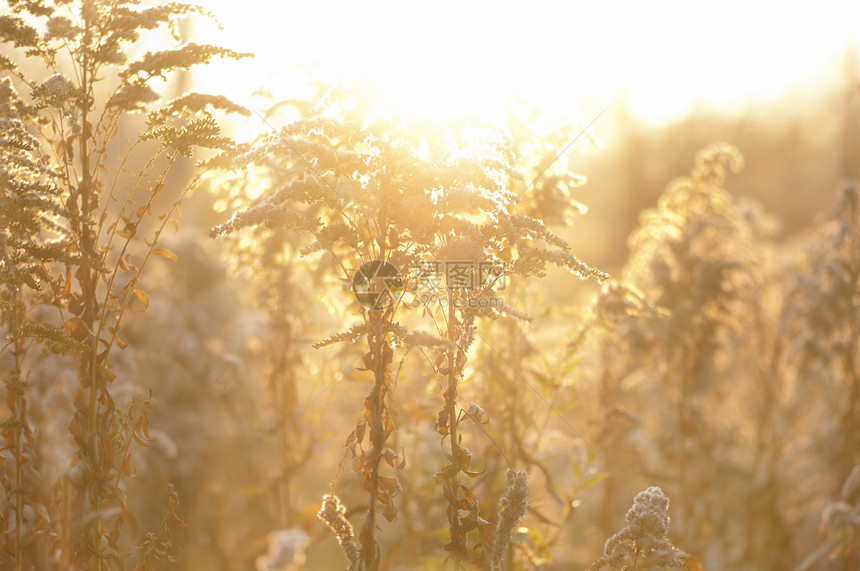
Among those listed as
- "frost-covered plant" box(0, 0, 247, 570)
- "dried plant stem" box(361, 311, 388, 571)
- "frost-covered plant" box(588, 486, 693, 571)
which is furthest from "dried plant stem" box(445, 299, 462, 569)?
"frost-covered plant" box(0, 0, 247, 570)

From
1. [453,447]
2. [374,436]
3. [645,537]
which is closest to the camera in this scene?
[645,537]

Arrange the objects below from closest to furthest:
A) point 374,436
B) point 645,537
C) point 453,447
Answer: point 645,537
point 374,436
point 453,447

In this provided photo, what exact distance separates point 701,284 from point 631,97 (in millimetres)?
26399

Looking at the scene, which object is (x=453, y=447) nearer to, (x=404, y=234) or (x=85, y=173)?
(x=404, y=234)

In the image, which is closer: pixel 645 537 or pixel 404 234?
pixel 645 537

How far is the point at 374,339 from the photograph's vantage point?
3.77 meters

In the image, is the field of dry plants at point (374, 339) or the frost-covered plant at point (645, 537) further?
the field of dry plants at point (374, 339)

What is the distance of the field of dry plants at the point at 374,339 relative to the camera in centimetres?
365

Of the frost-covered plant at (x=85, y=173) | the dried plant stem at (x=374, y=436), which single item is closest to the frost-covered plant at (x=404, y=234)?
the dried plant stem at (x=374, y=436)

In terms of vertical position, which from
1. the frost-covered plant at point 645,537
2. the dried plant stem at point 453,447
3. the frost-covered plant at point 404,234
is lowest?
the frost-covered plant at point 645,537

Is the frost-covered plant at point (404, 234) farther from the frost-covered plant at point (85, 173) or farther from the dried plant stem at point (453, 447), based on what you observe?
the frost-covered plant at point (85, 173)

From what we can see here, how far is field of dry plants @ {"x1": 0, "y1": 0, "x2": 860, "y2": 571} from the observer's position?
3646 millimetres

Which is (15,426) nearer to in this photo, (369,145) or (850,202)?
(369,145)

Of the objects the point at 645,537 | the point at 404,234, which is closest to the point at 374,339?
the point at 404,234
